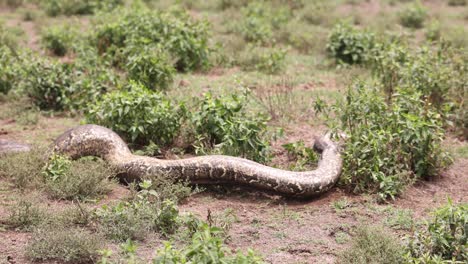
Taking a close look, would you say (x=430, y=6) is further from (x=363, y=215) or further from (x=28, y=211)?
(x=28, y=211)

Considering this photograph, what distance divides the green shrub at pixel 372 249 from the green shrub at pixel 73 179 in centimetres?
231

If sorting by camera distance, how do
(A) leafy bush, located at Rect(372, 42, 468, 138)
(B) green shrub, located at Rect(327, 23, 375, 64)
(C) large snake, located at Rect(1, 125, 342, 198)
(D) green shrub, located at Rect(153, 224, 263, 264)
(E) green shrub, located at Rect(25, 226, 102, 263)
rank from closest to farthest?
(D) green shrub, located at Rect(153, 224, 263, 264) → (E) green shrub, located at Rect(25, 226, 102, 263) → (C) large snake, located at Rect(1, 125, 342, 198) → (A) leafy bush, located at Rect(372, 42, 468, 138) → (B) green shrub, located at Rect(327, 23, 375, 64)

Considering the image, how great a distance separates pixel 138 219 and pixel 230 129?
168cm

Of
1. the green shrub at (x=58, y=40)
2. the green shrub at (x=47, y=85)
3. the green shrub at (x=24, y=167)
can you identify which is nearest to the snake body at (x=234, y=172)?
the green shrub at (x=24, y=167)

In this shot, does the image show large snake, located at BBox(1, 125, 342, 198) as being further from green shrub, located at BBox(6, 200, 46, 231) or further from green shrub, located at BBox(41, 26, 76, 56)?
green shrub, located at BBox(41, 26, 76, 56)

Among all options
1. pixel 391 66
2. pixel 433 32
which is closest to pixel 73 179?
pixel 391 66

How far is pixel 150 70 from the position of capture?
897 cm

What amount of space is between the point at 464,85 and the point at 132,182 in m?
4.13

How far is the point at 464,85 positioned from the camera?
861 cm

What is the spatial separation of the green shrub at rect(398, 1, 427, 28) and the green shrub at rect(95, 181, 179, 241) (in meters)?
8.42

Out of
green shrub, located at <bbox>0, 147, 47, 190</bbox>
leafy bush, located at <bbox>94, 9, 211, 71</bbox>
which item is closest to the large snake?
green shrub, located at <bbox>0, 147, 47, 190</bbox>

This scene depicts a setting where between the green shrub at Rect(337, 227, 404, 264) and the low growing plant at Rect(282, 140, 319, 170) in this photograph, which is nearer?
the green shrub at Rect(337, 227, 404, 264)

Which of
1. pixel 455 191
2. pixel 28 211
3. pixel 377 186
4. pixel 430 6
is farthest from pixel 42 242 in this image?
A: pixel 430 6

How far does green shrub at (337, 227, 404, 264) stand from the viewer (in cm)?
544
